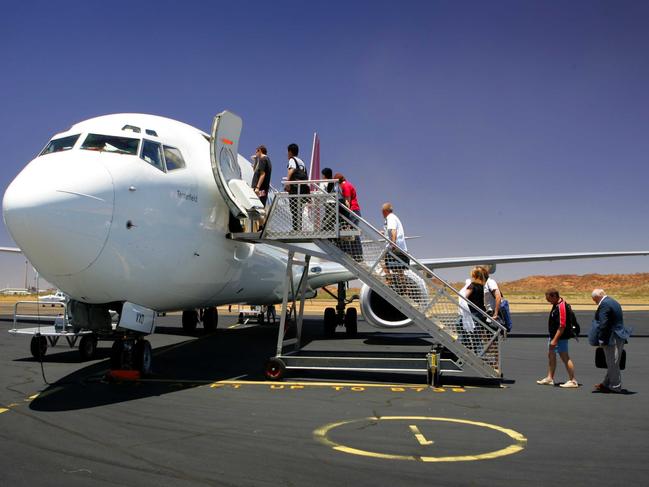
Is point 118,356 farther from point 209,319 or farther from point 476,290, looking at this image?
point 209,319

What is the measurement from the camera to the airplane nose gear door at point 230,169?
33.7 feet

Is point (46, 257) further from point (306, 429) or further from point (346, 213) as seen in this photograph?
point (346, 213)

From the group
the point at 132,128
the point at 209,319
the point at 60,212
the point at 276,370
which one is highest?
the point at 132,128

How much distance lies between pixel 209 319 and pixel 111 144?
1294 centimetres

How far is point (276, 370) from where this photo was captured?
1014 cm

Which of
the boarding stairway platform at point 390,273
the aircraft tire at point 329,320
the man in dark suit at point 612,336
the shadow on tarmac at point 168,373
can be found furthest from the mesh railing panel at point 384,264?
the aircraft tire at point 329,320

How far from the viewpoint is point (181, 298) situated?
412 inches

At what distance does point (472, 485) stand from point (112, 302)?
21.4 feet

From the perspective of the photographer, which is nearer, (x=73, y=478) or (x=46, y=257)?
(x=73, y=478)

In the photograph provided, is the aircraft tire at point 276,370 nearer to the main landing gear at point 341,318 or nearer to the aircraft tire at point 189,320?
the main landing gear at point 341,318

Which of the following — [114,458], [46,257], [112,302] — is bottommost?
[114,458]

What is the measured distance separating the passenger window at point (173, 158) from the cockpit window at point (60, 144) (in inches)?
54.0

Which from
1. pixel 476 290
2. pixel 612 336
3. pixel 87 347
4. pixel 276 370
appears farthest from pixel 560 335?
pixel 87 347

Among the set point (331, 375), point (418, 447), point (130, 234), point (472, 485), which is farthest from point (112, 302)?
point (472, 485)
